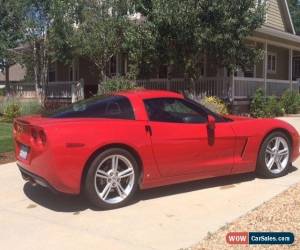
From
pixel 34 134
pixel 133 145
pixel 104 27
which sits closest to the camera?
pixel 34 134

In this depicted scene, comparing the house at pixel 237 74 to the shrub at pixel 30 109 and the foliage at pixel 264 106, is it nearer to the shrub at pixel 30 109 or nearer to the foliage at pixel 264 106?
the foliage at pixel 264 106

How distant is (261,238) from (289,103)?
16.7 m

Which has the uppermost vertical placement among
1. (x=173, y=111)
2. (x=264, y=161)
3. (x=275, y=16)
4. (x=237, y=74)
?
(x=275, y=16)

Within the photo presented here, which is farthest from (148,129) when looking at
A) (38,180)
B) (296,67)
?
(296,67)

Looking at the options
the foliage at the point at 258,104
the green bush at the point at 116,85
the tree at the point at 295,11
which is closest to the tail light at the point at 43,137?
the green bush at the point at 116,85

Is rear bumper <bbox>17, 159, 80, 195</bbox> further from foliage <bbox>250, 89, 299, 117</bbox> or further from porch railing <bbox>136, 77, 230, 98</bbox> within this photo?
foliage <bbox>250, 89, 299, 117</bbox>

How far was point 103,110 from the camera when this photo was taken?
6508 mm

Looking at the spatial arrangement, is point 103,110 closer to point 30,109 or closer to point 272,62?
point 30,109

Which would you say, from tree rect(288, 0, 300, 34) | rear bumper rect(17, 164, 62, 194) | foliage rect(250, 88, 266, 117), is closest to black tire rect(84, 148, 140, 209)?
rear bumper rect(17, 164, 62, 194)

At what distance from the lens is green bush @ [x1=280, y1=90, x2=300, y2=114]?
819 inches

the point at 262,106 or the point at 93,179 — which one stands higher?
the point at 262,106

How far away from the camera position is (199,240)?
198 inches

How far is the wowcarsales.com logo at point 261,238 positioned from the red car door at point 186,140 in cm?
Result: 177

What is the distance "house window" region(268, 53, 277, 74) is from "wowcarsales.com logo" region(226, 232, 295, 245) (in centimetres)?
2068
